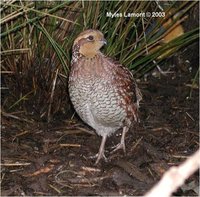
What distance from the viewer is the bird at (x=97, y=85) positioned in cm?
307

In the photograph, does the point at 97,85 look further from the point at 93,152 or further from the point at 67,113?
the point at 67,113

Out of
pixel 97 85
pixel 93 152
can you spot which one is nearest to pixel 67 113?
pixel 93 152

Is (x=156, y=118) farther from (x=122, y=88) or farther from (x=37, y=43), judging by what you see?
(x=37, y=43)

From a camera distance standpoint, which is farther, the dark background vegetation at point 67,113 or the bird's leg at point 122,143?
the bird's leg at point 122,143

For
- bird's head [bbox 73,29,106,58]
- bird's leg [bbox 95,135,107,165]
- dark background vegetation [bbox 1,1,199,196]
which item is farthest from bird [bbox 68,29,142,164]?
dark background vegetation [bbox 1,1,199,196]

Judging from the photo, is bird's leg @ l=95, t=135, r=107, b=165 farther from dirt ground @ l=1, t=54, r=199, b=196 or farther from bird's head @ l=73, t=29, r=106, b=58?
bird's head @ l=73, t=29, r=106, b=58

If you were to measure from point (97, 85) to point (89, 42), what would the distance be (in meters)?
0.27

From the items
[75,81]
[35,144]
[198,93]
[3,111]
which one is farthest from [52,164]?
[198,93]

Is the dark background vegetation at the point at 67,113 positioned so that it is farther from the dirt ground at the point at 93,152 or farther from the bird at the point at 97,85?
the bird at the point at 97,85

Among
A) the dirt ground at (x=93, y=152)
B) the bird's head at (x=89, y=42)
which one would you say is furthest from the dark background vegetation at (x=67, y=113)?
the bird's head at (x=89, y=42)

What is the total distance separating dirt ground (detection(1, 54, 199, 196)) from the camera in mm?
3066

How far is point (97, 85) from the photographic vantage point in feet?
10.1

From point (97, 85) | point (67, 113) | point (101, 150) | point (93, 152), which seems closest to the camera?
point (97, 85)

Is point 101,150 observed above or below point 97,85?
below
